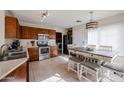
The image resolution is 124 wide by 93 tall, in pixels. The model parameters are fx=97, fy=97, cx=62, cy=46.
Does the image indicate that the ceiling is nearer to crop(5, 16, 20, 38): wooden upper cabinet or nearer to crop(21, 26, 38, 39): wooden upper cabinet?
crop(5, 16, 20, 38): wooden upper cabinet

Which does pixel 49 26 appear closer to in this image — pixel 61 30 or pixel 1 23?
pixel 61 30

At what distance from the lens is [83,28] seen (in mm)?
5969

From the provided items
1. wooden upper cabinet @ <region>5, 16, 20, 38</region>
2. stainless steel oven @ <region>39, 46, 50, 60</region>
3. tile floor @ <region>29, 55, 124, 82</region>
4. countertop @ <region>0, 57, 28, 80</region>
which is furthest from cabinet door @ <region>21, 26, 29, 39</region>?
countertop @ <region>0, 57, 28, 80</region>

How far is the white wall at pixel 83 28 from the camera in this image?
12.6 ft

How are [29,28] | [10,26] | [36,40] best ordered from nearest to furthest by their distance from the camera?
[10,26]
[29,28]
[36,40]

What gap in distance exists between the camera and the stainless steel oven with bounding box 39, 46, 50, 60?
18.5 ft

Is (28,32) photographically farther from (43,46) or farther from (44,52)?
(44,52)

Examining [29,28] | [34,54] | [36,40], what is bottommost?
[34,54]

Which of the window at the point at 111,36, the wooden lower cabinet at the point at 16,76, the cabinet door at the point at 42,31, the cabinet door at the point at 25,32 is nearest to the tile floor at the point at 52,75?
the window at the point at 111,36

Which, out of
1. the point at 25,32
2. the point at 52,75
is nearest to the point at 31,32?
the point at 25,32

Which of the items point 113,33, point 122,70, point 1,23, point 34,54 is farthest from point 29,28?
point 122,70

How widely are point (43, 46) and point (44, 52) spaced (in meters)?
0.36
